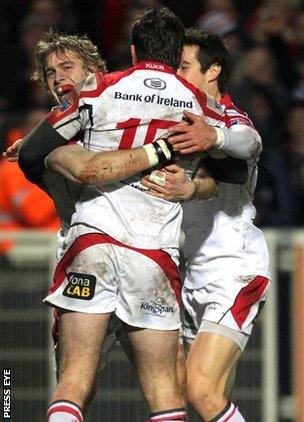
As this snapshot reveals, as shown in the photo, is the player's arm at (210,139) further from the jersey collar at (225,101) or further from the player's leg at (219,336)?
the player's leg at (219,336)

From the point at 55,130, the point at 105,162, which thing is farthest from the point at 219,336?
the point at 55,130

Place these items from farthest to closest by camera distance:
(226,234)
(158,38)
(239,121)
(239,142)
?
(226,234) < (239,121) < (239,142) < (158,38)

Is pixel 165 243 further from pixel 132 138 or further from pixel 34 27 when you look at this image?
pixel 34 27

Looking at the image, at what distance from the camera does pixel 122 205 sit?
6.28 metres

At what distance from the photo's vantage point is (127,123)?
6238 mm

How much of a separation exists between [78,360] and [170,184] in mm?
882

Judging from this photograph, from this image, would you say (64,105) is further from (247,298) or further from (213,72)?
(247,298)

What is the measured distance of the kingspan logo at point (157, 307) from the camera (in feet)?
20.5

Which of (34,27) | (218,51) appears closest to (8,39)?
(34,27)

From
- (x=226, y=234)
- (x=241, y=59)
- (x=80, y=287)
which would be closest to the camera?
(x=80, y=287)

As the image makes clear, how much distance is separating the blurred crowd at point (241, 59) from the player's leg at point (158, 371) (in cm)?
410

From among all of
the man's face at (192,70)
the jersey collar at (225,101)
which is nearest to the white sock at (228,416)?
the jersey collar at (225,101)

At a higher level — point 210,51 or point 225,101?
point 210,51

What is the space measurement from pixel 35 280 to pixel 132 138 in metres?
3.14
